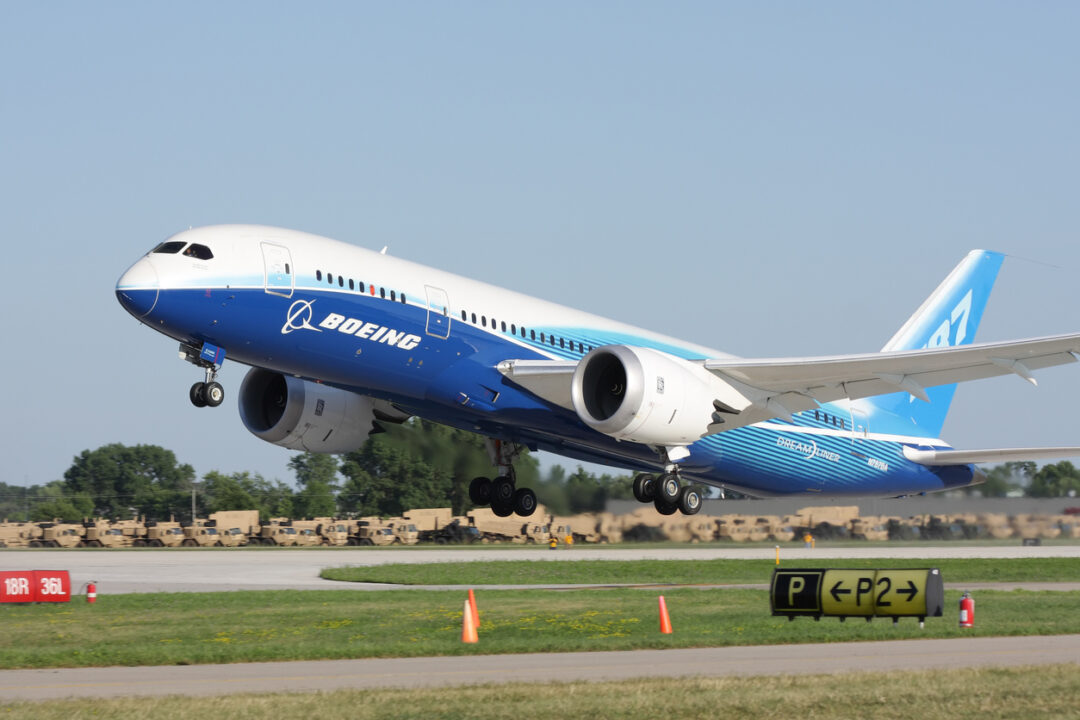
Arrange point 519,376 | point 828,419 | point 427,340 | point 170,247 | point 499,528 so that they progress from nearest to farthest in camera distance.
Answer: point 170,247, point 427,340, point 519,376, point 828,419, point 499,528

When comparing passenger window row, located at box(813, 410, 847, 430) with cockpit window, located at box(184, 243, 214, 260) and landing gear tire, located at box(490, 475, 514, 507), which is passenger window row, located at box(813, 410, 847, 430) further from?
cockpit window, located at box(184, 243, 214, 260)

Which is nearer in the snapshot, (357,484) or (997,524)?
(997,524)

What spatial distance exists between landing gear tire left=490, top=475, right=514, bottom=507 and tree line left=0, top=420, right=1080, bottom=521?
1.15m

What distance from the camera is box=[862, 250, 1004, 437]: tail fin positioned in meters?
42.3

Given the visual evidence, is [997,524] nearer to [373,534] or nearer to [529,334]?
[529,334]

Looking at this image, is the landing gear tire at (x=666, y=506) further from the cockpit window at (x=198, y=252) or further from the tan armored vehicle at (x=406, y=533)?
Answer: the tan armored vehicle at (x=406, y=533)

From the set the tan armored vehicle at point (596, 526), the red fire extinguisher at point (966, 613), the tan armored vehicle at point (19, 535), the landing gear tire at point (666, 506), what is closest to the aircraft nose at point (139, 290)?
the landing gear tire at point (666, 506)

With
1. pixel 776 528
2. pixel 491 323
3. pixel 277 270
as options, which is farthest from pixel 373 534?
pixel 277 270

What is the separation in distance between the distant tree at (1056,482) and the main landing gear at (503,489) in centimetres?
2391

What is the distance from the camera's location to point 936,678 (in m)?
19.1

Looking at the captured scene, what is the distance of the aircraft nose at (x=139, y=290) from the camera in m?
25.9

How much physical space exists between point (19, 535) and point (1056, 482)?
5635 centimetres

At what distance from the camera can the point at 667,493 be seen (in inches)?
1319

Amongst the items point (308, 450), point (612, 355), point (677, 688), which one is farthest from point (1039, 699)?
point (308, 450)
